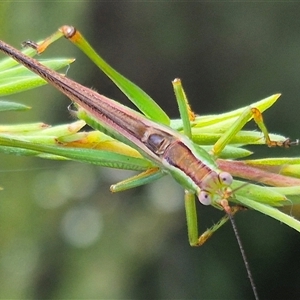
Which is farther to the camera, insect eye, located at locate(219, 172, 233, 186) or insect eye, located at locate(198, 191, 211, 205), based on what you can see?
insect eye, located at locate(198, 191, 211, 205)

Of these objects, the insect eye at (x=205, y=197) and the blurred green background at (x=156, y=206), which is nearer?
the insect eye at (x=205, y=197)

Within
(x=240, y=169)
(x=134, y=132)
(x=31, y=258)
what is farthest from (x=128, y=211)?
(x=240, y=169)

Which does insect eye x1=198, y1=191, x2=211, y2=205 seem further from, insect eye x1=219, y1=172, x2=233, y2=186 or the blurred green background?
the blurred green background

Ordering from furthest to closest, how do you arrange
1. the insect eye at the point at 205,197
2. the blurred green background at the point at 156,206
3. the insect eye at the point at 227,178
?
1. the blurred green background at the point at 156,206
2. the insect eye at the point at 205,197
3. the insect eye at the point at 227,178

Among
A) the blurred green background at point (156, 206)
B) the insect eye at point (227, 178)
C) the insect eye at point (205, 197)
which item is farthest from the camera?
the blurred green background at point (156, 206)

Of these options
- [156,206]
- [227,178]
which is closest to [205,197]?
[227,178]

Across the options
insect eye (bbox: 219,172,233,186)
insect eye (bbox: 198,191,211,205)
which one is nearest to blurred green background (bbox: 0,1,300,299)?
insect eye (bbox: 198,191,211,205)

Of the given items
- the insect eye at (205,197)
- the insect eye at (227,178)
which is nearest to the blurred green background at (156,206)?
the insect eye at (205,197)

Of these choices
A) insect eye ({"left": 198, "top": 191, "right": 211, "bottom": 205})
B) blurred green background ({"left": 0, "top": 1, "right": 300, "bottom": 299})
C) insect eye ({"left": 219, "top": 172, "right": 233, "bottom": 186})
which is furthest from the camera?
blurred green background ({"left": 0, "top": 1, "right": 300, "bottom": 299})

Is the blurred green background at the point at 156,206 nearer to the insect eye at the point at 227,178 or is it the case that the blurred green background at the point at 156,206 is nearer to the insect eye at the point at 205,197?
the insect eye at the point at 205,197
